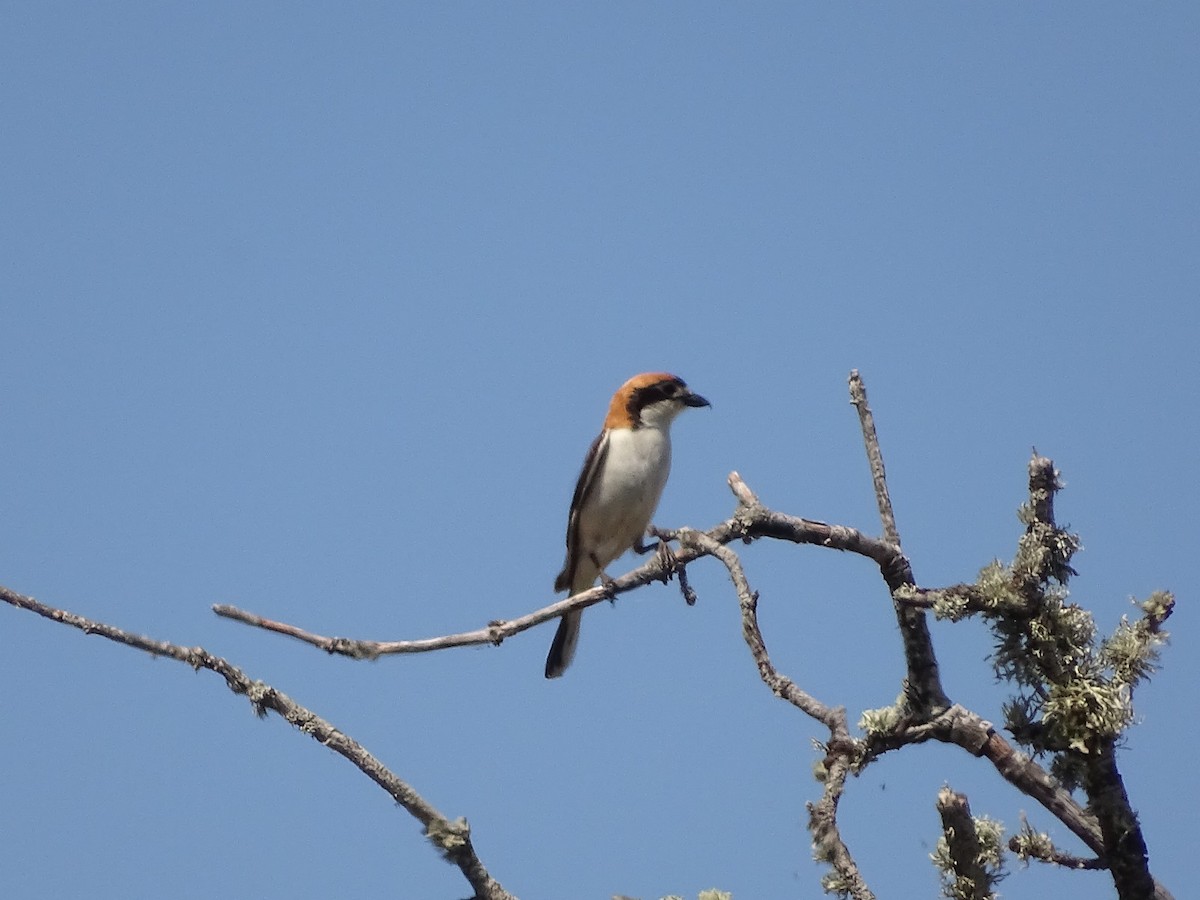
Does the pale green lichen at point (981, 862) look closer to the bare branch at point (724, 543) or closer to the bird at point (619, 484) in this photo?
the bare branch at point (724, 543)

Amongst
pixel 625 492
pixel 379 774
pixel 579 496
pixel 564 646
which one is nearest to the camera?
pixel 379 774

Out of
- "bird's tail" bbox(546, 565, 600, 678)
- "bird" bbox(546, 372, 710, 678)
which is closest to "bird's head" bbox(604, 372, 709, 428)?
"bird" bbox(546, 372, 710, 678)

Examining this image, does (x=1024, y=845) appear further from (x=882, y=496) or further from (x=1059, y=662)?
(x=882, y=496)

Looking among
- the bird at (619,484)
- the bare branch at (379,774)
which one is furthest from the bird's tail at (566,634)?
the bare branch at (379,774)

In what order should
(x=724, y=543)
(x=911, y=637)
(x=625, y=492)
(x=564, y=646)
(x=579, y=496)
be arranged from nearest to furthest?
(x=911, y=637), (x=724, y=543), (x=625, y=492), (x=579, y=496), (x=564, y=646)

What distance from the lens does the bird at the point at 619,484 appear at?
8.79 m

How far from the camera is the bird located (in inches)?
346

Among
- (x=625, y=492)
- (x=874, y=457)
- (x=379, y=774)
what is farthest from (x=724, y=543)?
(x=625, y=492)

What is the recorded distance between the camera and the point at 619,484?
878 cm

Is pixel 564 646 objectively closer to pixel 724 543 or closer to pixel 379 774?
pixel 724 543

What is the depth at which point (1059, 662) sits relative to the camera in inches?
135

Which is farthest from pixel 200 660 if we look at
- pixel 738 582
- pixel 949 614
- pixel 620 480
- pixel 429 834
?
pixel 620 480

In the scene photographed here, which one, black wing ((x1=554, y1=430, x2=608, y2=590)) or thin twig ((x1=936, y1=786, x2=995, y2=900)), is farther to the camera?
black wing ((x1=554, y1=430, x2=608, y2=590))

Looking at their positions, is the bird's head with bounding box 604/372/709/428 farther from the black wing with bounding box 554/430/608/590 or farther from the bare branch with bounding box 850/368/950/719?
the bare branch with bounding box 850/368/950/719
